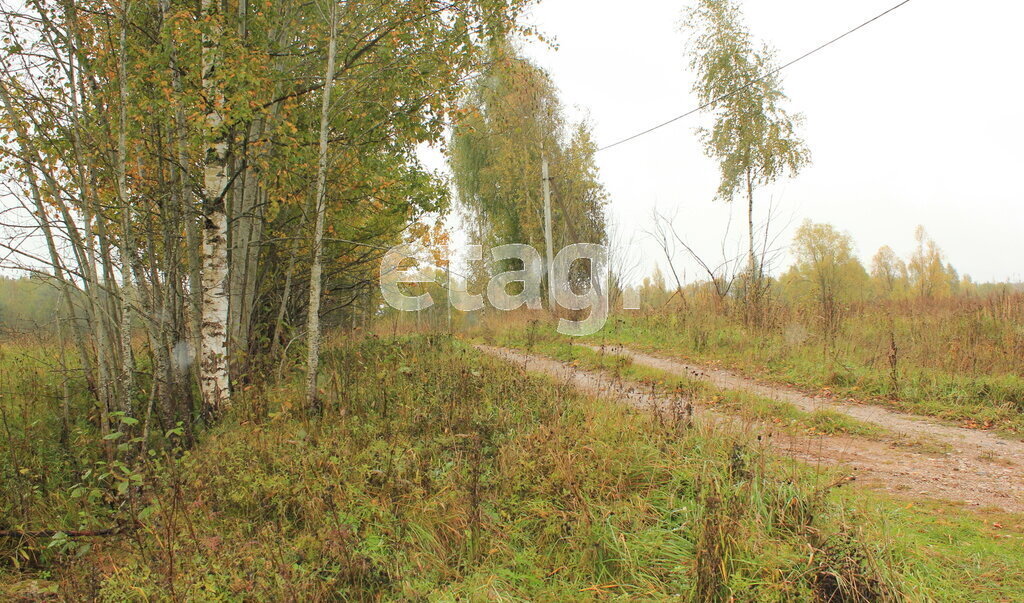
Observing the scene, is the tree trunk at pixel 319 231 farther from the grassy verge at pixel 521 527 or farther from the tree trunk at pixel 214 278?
the tree trunk at pixel 214 278

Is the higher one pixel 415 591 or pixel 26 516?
pixel 415 591

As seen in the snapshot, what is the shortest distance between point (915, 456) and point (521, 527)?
11.6 feet

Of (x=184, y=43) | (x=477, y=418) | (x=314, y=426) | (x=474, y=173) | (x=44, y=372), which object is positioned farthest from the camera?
(x=474, y=173)

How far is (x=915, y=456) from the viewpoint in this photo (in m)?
4.69

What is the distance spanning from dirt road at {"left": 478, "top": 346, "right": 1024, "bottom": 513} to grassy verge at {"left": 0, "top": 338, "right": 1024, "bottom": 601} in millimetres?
528

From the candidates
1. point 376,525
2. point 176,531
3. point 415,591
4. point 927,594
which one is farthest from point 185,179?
point 927,594

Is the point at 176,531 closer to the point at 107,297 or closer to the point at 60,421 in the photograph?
the point at 107,297

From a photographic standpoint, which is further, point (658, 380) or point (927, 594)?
point (658, 380)

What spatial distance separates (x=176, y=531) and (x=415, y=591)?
1973mm

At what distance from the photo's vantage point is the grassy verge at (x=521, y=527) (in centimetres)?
277

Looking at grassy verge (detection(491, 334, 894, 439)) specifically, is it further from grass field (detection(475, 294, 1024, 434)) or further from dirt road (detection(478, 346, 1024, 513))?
grass field (detection(475, 294, 1024, 434))

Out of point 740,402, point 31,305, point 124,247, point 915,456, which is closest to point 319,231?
point 124,247

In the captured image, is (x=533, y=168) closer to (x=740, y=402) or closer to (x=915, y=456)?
(x=740, y=402)

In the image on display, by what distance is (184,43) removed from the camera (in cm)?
590
